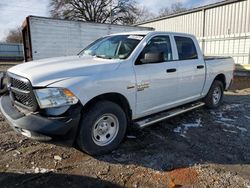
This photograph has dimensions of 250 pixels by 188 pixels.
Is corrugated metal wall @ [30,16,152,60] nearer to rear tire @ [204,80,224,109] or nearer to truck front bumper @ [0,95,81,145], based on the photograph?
rear tire @ [204,80,224,109]

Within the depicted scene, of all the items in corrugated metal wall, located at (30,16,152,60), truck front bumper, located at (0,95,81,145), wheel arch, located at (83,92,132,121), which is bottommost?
truck front bumper, located at (0,95,81,145)

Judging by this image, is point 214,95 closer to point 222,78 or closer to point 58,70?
point 222,78

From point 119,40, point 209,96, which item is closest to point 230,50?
point 209,96

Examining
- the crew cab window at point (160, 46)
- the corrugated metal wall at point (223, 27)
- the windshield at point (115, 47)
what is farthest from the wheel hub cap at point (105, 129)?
the corrugated metal wall at point (223, 27)

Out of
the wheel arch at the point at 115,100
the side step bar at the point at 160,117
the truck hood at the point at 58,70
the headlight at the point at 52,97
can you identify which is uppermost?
the truck hood at the point at 58,70

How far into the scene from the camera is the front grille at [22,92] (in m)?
3.22

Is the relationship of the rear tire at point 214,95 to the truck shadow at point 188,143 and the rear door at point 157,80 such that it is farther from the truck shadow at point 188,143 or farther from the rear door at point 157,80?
the rear door at point 157,80

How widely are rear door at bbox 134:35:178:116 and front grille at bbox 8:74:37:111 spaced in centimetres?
168

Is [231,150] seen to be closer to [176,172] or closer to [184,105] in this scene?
[176,172]

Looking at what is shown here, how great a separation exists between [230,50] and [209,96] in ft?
27.1

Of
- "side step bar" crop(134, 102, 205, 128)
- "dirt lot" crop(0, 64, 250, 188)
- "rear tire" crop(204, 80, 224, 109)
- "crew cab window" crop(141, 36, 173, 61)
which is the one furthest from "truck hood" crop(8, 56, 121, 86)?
"rear tire" crop(204, 80, 224, 109)

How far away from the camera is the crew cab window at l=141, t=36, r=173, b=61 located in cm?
446

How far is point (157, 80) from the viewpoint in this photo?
14.3ft

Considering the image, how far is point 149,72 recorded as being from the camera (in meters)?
4.20
